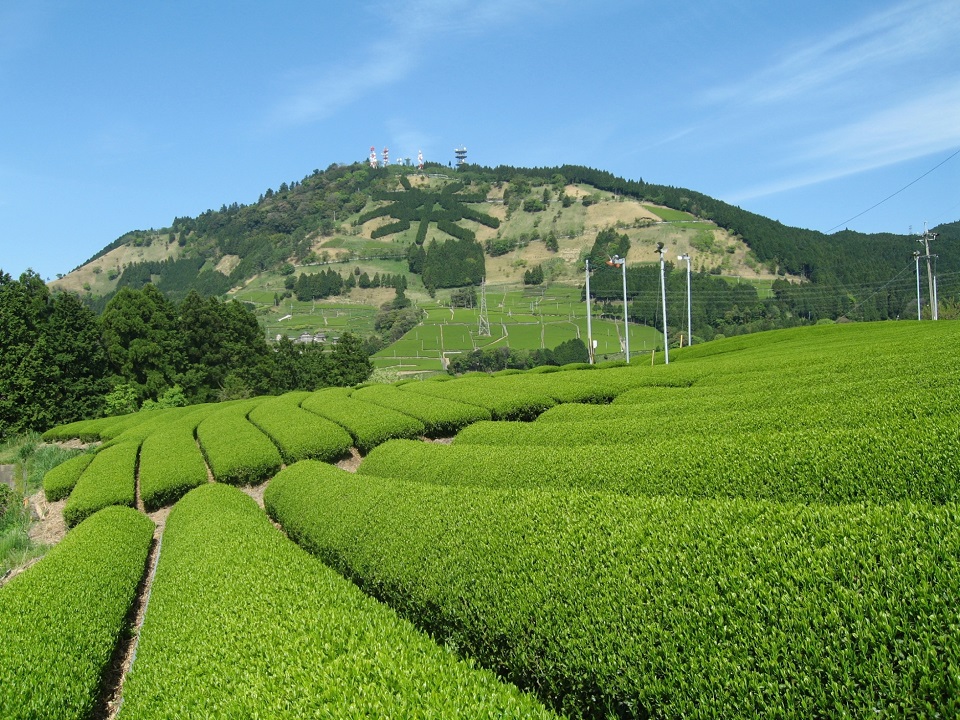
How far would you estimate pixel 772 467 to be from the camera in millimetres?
8609

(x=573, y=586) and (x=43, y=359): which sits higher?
(x=43, y=359)

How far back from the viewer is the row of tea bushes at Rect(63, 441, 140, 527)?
18.3 metres

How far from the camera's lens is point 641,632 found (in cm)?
525

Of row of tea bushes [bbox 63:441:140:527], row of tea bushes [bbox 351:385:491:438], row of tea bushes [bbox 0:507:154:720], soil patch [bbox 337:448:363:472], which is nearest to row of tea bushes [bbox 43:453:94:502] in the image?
row of tea bushes [bbox 63:441:140:527]

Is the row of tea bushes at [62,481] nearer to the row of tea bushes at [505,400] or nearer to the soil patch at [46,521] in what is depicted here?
the soil patch at [46,521]

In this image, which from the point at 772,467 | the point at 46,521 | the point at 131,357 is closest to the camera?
the point at 772,467

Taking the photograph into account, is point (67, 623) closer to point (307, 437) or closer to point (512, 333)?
point (307, 437)

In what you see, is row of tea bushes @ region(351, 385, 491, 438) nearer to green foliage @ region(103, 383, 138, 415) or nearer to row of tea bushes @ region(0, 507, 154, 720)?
row of tea bushes @ region(0, 507, 154, 720)

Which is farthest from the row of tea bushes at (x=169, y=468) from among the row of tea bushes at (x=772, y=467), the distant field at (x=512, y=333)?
the distant field at (x=512, y=333)

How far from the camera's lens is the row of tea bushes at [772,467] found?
24.4 ft

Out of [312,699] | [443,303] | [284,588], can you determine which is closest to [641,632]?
[312,699]

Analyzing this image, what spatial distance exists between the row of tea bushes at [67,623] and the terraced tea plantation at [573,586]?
0.16 ft

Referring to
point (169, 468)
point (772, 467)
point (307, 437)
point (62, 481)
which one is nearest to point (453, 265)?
point (62, 481)

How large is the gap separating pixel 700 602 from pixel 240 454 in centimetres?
1876
